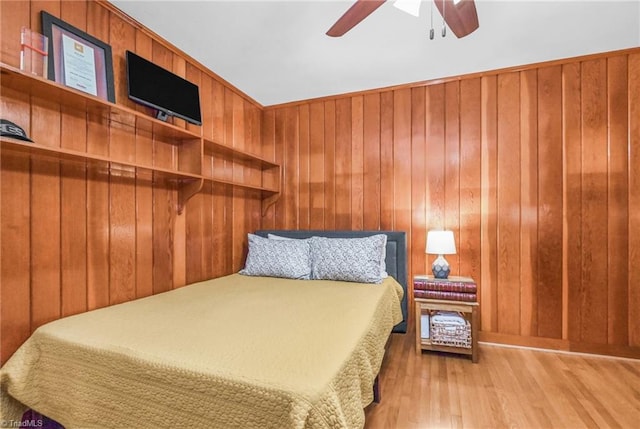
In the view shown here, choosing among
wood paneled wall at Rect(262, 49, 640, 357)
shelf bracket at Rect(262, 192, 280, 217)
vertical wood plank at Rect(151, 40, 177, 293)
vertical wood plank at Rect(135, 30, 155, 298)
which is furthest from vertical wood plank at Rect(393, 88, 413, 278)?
vertical wood plank at Rect(135, 30, 155, 298)

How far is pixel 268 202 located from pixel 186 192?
1.15m

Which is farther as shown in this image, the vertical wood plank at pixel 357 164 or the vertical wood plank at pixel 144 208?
the vertical wood plank at pixel 357 164

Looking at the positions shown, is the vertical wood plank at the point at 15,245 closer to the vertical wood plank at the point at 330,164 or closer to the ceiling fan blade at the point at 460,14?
the ceiling fan blade at the point at 460,14

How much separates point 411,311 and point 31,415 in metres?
2.63

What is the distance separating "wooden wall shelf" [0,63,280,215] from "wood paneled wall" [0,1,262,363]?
0.04 m

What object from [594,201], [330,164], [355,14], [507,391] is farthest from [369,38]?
[507,391]

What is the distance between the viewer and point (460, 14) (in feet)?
4.75

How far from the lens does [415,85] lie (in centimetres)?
272

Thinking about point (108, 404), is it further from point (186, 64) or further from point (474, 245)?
point (474, 245)

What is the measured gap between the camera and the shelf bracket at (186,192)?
2084mm

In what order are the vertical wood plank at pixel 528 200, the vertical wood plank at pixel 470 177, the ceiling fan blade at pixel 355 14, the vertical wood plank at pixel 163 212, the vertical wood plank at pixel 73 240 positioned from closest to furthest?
1. the ceiling fan blade at pixel 355 14
2. the vertical wood plank at pixel 73 240
3. the vertical wood plank at pixel 163 212
4. the vertical wood plank at pixel 528 200
5. the vertical wood plank at pixel 470 177

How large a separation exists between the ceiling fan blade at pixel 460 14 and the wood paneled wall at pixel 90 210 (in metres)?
1.82

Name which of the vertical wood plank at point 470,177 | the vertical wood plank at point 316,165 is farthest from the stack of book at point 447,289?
the vertical wood plank at point 316,165

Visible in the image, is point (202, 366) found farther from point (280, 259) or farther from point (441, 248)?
point (441, 248)
